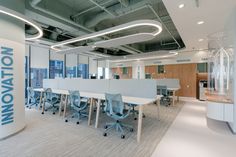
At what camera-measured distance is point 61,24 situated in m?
4.57

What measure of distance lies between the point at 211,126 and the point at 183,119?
0.82 metres

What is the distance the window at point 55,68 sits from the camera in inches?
340

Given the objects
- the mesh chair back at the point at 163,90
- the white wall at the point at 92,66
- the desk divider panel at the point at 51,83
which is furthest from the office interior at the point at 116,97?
the white wall at the point at 92,66

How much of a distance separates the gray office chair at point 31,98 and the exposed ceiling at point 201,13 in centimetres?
633

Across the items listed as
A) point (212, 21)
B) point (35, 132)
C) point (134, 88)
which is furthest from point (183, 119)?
point (35, 132)

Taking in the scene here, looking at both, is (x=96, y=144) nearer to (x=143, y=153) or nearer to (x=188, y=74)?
(x=143, y=153)

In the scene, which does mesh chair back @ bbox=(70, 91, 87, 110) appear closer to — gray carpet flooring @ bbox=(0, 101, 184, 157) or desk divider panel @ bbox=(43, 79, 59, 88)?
gray carpet flooring @ bbox=(0, 101, 184, 157)

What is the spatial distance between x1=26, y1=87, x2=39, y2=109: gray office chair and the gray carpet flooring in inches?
99.5

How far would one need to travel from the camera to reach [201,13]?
3592 millimetres

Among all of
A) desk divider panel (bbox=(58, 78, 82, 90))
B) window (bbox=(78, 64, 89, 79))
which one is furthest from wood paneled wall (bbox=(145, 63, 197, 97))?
desk divider panel (bbox=(58, 78, 82, 90))

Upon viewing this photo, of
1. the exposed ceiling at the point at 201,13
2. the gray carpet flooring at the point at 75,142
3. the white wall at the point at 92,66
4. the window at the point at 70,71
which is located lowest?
the gray carpet flooring at the point at 75,142

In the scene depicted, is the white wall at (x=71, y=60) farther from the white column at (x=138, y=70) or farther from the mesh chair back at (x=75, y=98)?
the mesh chair back at (x=75, y=98)

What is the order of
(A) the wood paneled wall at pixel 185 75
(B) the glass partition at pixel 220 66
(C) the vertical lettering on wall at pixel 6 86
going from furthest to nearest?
(A) the wood paneled wall at pixel 185 75 → (B) the glass partition at pixel 220 66 → (C) the vertical lettering on wall at pixel 6 86

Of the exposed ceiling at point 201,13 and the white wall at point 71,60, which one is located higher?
the exposed ceiling at point 201,13
